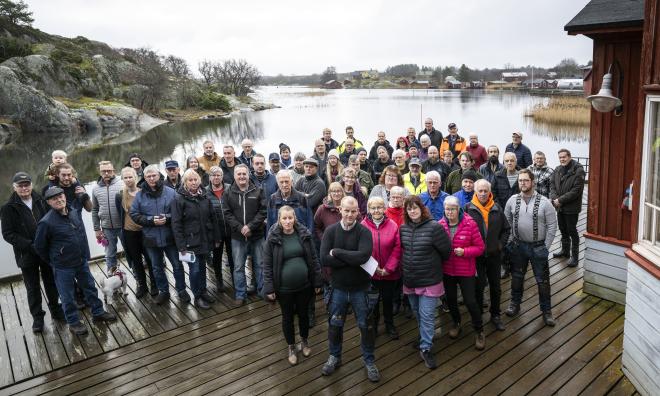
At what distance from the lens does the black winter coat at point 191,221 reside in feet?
15.8

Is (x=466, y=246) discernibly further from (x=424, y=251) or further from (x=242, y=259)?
(x=242, y=259)

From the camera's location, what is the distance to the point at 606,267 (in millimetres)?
4812

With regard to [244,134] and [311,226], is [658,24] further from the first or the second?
[244,134]

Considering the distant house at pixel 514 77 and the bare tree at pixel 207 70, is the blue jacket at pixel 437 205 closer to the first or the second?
the bare tree at pixel 207 70

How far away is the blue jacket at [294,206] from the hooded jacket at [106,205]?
6.12ft

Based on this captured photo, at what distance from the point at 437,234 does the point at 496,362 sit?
1254mm

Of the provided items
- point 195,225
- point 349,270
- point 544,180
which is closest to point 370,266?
point 349,270

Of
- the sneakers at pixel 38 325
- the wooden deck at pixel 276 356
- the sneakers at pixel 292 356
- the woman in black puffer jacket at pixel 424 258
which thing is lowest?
the wooden deck at pixel 276 356

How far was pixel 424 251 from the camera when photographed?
12.0 ft

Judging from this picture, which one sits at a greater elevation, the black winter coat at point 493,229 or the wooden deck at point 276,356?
the black winter coat at point 493,229

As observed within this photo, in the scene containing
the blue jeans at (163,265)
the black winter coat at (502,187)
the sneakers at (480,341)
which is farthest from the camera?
the black winter coat at (502,187)

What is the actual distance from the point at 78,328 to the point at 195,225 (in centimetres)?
153

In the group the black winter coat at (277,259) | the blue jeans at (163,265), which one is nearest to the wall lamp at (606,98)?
the black winter coat at (277,259)

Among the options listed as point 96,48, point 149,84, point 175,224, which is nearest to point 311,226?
point 175,224
